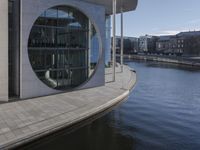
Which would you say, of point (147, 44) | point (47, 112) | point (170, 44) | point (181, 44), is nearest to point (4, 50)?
point (47, 112)

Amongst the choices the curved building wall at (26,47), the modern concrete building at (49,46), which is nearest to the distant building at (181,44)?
the modern concrete building at (49,46)

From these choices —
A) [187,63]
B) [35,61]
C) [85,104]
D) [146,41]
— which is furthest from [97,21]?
[146,41]

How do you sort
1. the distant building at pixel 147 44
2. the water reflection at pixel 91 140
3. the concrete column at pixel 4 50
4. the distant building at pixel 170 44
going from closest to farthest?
the water reflection at pixel 91 140
the concrete column at pixel 4 50
the distant building at pixel 170 44
the distant building at pixel 147 44

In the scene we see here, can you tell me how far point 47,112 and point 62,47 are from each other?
695 cm

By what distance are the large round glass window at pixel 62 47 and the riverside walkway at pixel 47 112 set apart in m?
1.49

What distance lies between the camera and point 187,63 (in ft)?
216

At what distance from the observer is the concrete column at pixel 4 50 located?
15.4 metres

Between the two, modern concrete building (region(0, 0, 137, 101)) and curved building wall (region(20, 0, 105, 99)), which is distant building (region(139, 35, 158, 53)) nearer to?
modern concrete building (region(0, 0, 137, 101))

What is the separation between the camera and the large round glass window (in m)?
17.9

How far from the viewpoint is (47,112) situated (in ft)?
45.7

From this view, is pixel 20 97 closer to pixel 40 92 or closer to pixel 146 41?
pixel 40 92

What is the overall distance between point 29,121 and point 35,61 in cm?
634

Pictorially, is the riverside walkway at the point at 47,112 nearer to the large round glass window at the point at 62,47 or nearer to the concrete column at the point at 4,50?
the concrete column at the point at 4,50

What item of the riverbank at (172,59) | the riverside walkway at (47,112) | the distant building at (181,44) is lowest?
the riverside walkway at (47,112)
